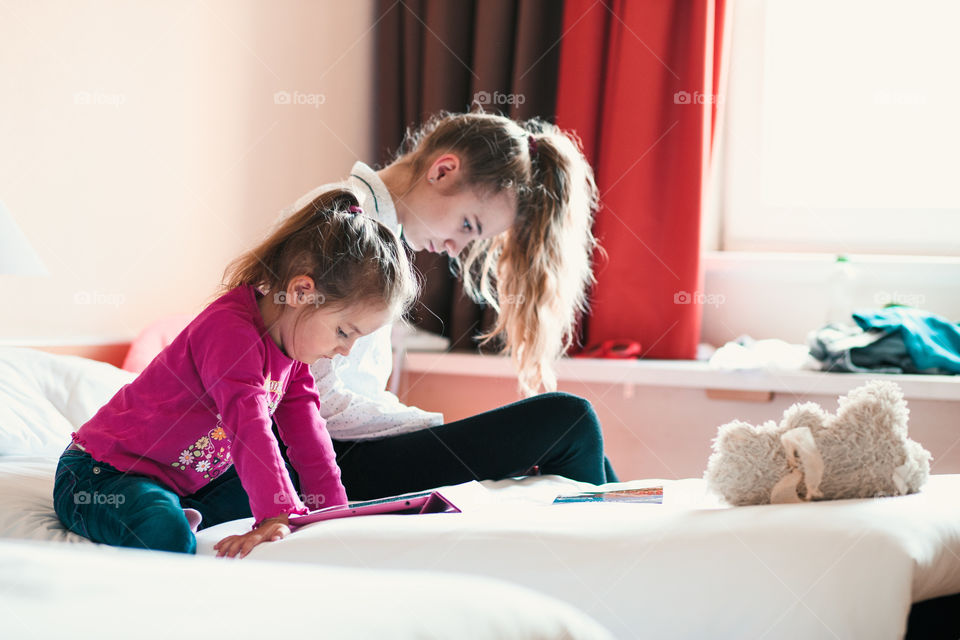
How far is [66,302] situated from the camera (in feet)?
5.67

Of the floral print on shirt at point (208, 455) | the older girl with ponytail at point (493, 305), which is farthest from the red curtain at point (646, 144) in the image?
the floral print on shirt at point (208, 455)

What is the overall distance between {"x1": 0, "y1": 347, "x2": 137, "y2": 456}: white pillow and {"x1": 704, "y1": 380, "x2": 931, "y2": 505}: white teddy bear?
3.29 feet

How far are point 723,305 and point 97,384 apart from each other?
5.43ft

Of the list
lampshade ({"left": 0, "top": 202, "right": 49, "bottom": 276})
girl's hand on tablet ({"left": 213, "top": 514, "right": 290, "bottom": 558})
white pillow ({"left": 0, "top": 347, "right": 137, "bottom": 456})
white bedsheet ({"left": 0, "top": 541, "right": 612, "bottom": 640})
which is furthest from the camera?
white pillow ({"left": 0, "top": 347, "right": 137, "bottom": 456})

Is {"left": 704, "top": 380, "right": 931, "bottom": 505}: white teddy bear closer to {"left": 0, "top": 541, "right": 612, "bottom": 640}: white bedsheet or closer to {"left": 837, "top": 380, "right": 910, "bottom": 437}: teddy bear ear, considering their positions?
{"left": 837, "top": 380, "right": 910, "bottom": 437}: teddy bear ear

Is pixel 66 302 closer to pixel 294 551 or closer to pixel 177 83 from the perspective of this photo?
pixel 177 83

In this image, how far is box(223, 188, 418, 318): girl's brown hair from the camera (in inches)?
45.3

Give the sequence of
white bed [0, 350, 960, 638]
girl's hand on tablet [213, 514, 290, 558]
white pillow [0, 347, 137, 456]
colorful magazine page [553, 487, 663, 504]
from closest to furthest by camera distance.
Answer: white bed [0, 350, 960, 638]
girl's hand on tablet [213, 514, 290, 558]
colorful magazine page [553, 487, 663, 504]
white pillow [0, 347, 137, 456]

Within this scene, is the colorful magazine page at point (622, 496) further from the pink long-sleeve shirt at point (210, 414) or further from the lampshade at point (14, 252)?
the lampshade at point (14, 252)

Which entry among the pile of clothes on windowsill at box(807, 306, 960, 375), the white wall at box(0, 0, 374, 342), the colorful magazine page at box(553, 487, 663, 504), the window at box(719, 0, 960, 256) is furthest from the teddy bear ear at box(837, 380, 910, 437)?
the window at box(719, 0, 960, 256)

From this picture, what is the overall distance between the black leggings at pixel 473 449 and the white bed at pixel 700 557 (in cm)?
36

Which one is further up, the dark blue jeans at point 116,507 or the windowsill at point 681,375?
the dark blue jeans at point 116,507

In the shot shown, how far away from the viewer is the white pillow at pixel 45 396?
1339mm

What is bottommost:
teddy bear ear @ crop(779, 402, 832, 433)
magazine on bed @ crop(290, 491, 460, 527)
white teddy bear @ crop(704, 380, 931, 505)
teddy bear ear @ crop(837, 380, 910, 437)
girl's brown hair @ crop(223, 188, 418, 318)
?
magazine on bed @ crop(290, 491, 460, 527)
